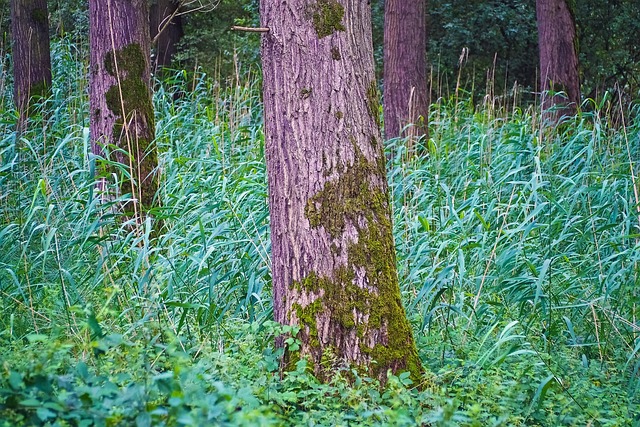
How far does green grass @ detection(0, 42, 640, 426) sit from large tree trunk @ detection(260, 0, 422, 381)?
209 mm

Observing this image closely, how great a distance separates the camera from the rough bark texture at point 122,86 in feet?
18.3

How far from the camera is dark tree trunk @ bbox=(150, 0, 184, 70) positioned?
42.9 feet

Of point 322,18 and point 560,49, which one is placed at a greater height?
point 560,49

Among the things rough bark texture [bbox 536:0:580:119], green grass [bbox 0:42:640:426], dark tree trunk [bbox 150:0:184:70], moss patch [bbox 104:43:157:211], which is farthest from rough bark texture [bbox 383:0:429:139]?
dark tree trunk [bbox 150:0:184:70]

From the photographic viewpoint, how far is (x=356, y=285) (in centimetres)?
322

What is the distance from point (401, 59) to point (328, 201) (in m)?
6.17

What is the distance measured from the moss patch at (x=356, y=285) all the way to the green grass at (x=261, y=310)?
0.61ft

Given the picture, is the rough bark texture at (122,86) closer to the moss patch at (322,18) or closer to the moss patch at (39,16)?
the moss patch at (322,18)

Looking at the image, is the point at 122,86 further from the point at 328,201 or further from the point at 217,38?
the point at 217,38

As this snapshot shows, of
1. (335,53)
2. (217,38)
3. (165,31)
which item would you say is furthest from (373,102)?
(217,38)

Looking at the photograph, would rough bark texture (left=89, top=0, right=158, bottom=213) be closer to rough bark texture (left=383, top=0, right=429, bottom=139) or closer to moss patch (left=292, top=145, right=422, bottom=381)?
moss patch (left=292, top=145, right=422, bottom=381)

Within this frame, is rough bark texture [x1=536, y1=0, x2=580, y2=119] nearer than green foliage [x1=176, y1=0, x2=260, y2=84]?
Yes

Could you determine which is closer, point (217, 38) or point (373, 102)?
point (373, 102)

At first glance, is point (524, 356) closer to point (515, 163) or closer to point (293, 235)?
point (293, 235)
